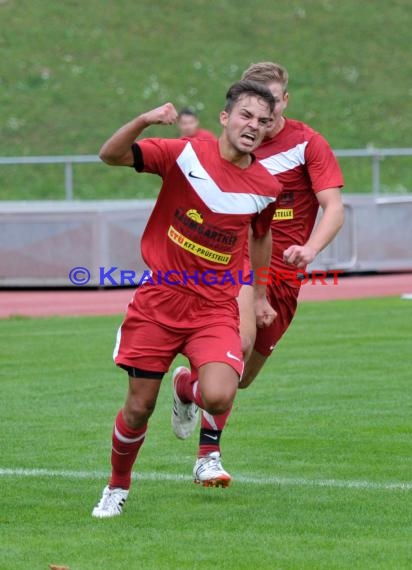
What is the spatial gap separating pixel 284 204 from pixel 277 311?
2.26 feet

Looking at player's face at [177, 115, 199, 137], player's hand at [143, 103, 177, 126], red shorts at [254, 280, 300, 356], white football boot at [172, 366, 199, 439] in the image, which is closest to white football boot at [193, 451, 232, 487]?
white football boot at [172, 366, 199, 439]

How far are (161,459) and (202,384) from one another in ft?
5.56

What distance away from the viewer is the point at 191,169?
652 cm

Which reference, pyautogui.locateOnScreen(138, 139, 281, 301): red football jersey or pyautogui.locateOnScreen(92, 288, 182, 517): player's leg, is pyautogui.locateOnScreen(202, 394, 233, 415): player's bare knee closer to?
pyautogui.locateOnScreen(92, 288, 182, 517): player's leg

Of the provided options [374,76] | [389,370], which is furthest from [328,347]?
[374,76]

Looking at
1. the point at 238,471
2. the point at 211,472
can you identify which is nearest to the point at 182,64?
the point at 238,471

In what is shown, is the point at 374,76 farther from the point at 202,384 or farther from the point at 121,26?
the point at 202,384

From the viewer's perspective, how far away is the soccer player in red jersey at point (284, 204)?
7.57 metres

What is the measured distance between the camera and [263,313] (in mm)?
7496

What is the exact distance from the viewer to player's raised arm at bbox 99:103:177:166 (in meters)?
5.93

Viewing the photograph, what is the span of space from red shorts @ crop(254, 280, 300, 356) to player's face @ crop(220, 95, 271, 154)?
1848mm

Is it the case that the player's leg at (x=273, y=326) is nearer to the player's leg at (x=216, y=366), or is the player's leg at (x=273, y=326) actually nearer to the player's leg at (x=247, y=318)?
the player's leg at (x=247, y=318)

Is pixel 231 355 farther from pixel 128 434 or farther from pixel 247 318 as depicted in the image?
pixel 247 318

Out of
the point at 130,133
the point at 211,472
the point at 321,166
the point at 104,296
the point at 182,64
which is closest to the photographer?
A: the point at 130,133
